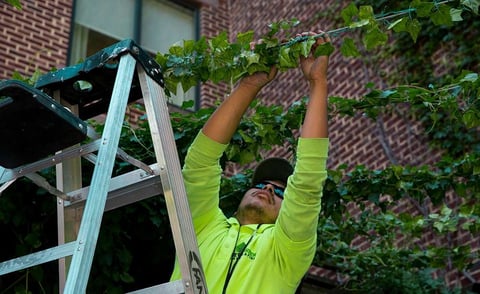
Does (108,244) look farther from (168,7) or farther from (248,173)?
(168,7)

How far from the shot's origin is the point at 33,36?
7816mm

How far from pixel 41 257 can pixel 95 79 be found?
0.84 metres

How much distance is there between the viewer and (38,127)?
2.75 m

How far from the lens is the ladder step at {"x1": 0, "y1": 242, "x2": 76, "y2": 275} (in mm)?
2418

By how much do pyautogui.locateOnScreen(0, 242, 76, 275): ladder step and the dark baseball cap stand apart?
4.24 ft

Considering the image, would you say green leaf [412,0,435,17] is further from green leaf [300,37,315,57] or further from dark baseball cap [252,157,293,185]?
dark baseball cap [252,157,293,185]

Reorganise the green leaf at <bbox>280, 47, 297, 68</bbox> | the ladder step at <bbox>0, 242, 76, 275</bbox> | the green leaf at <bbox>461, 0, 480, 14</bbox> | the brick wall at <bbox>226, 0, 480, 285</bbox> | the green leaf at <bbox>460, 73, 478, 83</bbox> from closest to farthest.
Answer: the ladder step at <bbox>0, 242, 76, 275</bbox>
the green leaf at <bbox>280, 47, 297, 68</bbox>
the green leaf at <bbox>461, 0, 480, 14</bbox>
the green leaf at <bbox>460, 73, 478, 83</bbox>
the brick wall at <bbox>226, 0, 480, 285</bbox>

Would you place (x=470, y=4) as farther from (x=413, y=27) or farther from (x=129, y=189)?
(x=129, y=189)

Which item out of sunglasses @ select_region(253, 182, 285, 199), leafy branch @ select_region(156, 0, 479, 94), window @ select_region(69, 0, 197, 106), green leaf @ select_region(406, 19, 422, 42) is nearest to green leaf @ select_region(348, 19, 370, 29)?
leafy branch @ select_region(156, 0, 479, 94)

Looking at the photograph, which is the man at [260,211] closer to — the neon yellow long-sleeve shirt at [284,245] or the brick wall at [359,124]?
the neon yellow long-sleeve shirt at [284,245]

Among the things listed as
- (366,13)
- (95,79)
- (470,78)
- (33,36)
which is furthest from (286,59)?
(33,36)

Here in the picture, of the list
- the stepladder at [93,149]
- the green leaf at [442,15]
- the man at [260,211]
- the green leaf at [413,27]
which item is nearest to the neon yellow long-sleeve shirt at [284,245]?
the man at [260,211]

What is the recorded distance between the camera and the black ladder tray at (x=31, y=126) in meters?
2.62

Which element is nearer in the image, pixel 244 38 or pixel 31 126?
pixel 31 126
